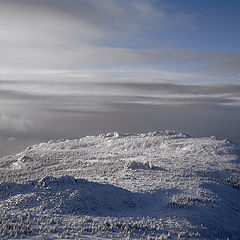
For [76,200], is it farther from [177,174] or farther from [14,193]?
[177,174]

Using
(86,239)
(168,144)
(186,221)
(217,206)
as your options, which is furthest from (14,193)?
(168,144)

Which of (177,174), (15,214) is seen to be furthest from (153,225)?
(177,174)

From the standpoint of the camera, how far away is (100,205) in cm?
2725

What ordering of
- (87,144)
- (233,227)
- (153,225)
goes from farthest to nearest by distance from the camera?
(87,144), (233,227), (153,225)

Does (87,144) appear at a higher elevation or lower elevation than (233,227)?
lower

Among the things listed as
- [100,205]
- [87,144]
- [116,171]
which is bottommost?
[87,144]

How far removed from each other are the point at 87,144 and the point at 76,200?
7782 centimetres

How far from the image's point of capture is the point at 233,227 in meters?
26.8

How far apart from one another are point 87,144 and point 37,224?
8425 cm

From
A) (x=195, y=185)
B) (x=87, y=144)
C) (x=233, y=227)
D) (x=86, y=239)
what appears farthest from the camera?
(x=87, y=144)

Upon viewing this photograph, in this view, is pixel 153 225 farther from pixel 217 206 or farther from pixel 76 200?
pixel 217 206

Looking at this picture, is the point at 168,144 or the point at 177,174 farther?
the point at 168,144

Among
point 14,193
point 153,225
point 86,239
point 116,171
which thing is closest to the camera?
point 86,239

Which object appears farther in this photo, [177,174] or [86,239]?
[177,174]
